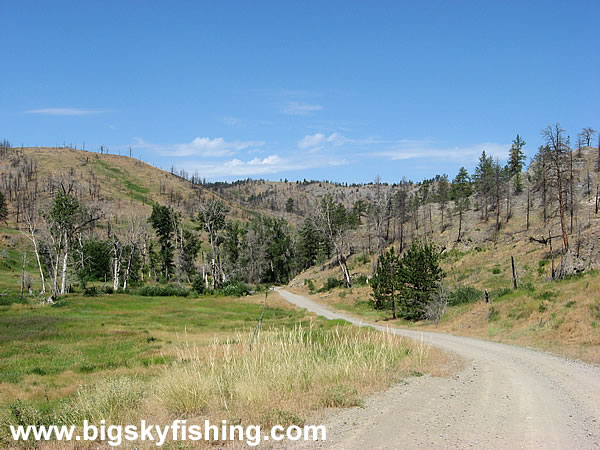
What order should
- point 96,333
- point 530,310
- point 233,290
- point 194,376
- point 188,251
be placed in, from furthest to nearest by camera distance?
1. point 188,251
2. point 233,290
3. point 96,333
4. point 530,310
5. point 194,376

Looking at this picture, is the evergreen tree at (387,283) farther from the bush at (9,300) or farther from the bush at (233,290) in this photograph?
the bush at (9,300)

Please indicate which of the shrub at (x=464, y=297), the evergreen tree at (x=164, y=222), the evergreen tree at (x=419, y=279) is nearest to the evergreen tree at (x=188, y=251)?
the evergreen tree at (x=164, y=222)

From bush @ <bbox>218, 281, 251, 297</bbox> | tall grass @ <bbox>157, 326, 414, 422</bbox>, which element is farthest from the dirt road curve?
bush @ <bbox>218, 281, 251, 297</bbox>

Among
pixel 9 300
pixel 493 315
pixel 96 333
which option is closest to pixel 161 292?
pixel 9 300

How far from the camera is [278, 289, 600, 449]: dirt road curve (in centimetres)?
646

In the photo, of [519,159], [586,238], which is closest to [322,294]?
[586,238]

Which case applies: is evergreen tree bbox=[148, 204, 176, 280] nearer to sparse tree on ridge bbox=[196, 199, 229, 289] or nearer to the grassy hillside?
sparse tree on ridge bbox=[196, 199, 229, 289]

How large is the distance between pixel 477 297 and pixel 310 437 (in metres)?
28.5

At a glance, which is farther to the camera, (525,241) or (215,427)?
(525,241)

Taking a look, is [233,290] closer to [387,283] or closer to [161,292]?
[161,292]

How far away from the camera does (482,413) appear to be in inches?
305

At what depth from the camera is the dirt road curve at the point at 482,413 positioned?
21.2 feet

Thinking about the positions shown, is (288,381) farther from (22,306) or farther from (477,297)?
(22,306)

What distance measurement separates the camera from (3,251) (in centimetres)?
8644
